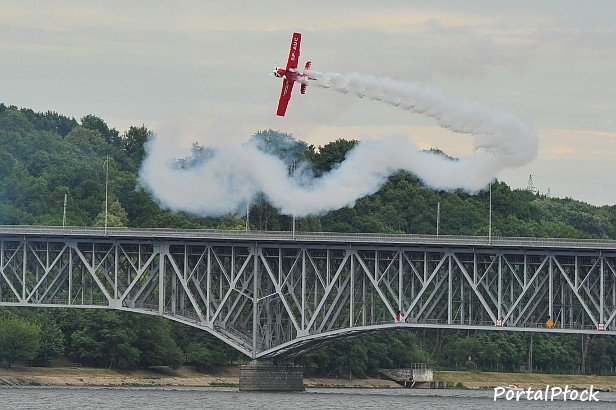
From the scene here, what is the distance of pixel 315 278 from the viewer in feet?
529

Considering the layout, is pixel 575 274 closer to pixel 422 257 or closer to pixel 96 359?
pixel 422 257

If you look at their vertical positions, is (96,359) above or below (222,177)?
below

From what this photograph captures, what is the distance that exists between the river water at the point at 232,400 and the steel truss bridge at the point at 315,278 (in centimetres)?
601

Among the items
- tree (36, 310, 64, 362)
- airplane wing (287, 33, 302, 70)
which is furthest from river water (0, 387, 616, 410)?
airplane wing (287, 33, 302, 70)

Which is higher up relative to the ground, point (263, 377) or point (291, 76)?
point (291, 76)

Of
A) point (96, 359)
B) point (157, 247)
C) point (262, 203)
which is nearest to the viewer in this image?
point (157, 247)

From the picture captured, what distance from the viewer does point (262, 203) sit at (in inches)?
7771

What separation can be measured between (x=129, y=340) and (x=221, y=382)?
10.1 meters

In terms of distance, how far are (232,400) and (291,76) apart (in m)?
25.3

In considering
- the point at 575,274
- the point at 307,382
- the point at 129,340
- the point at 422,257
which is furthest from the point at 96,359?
the point at 575,274

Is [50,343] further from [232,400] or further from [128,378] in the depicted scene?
[232,400]

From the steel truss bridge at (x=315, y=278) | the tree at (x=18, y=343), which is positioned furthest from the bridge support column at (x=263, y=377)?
the tree at (x=18, y=343)

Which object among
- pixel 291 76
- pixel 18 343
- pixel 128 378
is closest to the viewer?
pixel 291 76

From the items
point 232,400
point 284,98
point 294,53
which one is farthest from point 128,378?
point 294,53
